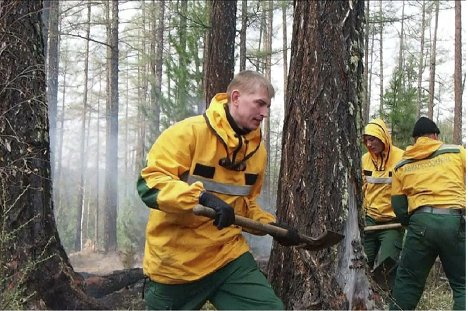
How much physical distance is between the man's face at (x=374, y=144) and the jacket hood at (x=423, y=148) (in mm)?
899

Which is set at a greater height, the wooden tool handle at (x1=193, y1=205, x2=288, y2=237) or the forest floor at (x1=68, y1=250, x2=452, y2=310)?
the wooden tool handle at (x1=193, y1=205, x2=288, y2=237)

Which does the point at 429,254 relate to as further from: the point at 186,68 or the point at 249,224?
the point at 186,68

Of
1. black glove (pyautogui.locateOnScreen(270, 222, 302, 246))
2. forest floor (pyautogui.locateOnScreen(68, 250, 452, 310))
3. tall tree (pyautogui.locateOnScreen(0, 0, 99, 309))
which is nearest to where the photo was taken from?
black glove (pyautogui.locateOnScreen(270, 222, 302, 246))

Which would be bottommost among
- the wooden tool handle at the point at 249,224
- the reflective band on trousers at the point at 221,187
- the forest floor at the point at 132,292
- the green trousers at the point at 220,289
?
the forest floor at the point at 132,292

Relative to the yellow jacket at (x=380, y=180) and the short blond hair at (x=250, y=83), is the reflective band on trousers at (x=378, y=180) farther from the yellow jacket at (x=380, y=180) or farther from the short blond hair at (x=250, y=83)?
the short blond hair at (x=250, y=83)

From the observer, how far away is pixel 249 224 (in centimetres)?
301

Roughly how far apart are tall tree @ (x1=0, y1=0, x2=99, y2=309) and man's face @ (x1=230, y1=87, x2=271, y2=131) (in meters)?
2.17

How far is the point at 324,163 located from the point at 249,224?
1.28m

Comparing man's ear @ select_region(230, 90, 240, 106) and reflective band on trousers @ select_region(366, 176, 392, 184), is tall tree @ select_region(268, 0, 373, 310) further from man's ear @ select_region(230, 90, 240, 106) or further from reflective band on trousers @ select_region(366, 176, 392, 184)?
reflective band on trousers @ select_region(366, 176, 392, 184)

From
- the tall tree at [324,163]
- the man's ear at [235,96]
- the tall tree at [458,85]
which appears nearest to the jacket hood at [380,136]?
the tall tree at [324,163]

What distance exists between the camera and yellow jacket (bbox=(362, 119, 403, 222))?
627 cm

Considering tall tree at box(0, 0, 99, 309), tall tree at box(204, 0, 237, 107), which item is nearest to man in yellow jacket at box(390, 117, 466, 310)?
tall tree at box(0, 0, 99, 309)

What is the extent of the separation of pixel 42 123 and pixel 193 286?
263 centimetres

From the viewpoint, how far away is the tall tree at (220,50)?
8883mm
